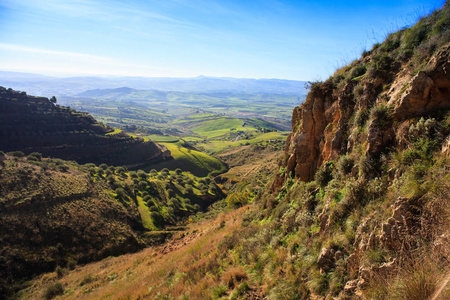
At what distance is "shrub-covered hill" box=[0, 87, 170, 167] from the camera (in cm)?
6788

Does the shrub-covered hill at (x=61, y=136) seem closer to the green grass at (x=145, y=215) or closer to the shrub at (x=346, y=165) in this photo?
the green grass at (x=145, y=215)

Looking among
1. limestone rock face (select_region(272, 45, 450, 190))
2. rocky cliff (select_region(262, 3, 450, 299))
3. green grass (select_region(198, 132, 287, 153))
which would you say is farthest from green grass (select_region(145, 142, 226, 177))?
rocky cliff (select_region(262, 3, 450, 299))

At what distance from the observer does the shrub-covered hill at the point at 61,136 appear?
67.9m

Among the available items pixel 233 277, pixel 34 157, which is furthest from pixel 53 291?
pixel 34 157

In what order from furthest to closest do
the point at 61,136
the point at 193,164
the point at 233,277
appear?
the point at 193,164, the point at 61,136, the point at 233,277

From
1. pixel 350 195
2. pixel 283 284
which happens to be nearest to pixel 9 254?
pixel 283 284

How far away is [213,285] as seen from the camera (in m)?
8.03

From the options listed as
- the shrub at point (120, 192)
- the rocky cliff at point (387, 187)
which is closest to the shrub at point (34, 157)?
the shrub at point (120, 192)

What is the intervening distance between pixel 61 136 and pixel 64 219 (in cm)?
5754

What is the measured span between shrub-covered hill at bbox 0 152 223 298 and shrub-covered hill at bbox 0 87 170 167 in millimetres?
28573

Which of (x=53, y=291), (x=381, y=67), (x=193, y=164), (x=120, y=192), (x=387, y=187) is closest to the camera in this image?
(x=387, y=187)

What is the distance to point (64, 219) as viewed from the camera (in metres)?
29.5

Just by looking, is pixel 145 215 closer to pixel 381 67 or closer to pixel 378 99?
pixel 378 99

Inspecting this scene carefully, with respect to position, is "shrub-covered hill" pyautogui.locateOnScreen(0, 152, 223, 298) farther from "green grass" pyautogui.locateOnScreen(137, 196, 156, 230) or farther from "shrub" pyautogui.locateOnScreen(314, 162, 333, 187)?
"shrub" pyautogui.locateOnScreen(314, 162, 333, 187)
